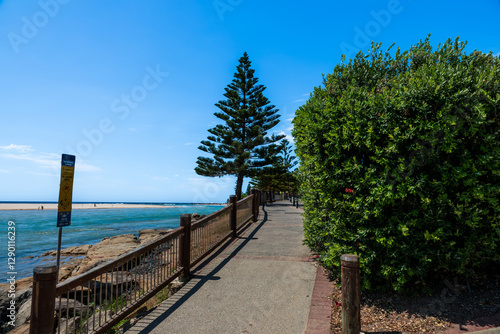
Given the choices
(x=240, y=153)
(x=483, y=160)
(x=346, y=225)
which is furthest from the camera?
(x=240, y=153)

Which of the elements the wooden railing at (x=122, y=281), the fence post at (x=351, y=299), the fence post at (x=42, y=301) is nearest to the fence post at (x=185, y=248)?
the wooden railing at (x=122, y=281)

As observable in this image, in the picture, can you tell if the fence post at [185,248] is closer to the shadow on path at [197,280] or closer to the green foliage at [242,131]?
the shadow on path at [197,280]

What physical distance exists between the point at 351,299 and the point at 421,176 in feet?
6.00

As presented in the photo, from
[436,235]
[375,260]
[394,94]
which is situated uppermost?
[394,94]

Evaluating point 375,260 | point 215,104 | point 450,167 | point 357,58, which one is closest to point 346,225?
point 375,260

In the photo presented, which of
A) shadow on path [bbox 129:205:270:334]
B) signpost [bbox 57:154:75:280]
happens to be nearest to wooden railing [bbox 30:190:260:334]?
shadow on path [bbox 129:205:270:334]

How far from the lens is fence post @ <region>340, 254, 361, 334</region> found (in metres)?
3.24

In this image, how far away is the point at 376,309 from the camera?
154 inches

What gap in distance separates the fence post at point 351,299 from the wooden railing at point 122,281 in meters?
2.85

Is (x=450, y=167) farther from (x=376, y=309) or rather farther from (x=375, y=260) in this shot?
(x=376, y=309)

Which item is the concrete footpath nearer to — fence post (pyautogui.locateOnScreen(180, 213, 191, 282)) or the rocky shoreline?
fence post (pyautogui.locateOnScreen(180, 213, 191, 282))

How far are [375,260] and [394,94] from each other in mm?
2477

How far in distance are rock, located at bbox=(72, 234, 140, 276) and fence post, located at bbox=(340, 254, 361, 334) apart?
26.2ft

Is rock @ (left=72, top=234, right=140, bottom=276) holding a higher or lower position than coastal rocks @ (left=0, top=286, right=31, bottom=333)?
higher
